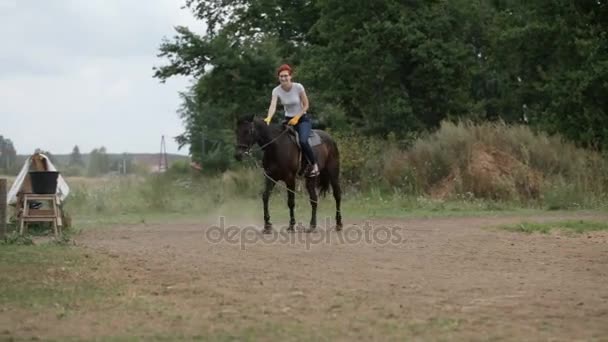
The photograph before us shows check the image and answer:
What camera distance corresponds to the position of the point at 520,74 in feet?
147

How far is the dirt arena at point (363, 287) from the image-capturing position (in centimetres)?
792

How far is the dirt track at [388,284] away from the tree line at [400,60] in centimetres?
2022

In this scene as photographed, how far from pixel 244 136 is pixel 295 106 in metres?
1.16

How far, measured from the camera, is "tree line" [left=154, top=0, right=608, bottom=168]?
35.9 meters

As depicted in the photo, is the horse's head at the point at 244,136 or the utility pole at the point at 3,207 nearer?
the utility pole at the point at 3,207

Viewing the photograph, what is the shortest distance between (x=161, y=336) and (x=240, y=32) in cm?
4162

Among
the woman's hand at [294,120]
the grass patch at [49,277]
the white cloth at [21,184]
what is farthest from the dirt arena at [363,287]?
the woman's hand at [294,120]

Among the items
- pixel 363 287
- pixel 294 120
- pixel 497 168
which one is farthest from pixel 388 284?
pixel 497 168

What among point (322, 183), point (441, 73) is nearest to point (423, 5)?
point (441, 73)

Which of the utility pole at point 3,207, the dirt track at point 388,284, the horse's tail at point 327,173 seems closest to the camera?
the dirt track at point 388,284

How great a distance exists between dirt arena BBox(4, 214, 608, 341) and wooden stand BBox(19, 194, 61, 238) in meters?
0.67

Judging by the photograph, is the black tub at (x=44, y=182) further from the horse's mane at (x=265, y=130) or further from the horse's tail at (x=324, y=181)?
the horse's tail at (x=324, y=181)

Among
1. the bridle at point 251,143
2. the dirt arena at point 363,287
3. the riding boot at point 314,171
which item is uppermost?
the bridle at point 251,143

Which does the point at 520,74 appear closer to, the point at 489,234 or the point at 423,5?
the point at 423,5
